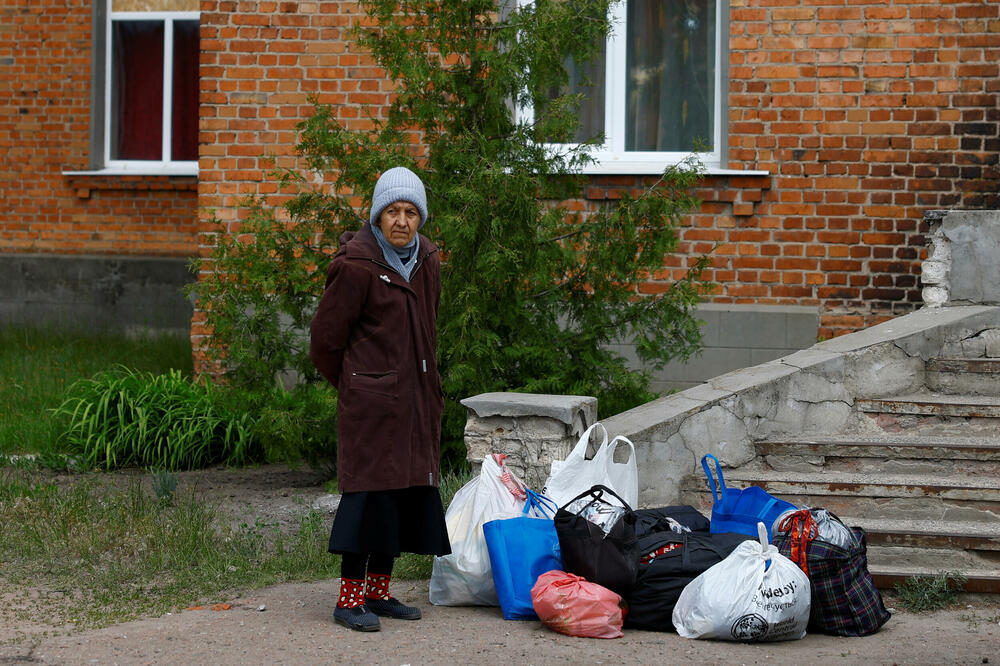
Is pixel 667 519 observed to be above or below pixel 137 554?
above

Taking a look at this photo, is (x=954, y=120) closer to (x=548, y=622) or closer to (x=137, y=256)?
(x=548, y=622)

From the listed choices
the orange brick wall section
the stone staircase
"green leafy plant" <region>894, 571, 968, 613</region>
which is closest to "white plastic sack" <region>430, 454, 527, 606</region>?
the stone staircase

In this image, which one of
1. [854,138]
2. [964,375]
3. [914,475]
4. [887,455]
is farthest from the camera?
[854,138]

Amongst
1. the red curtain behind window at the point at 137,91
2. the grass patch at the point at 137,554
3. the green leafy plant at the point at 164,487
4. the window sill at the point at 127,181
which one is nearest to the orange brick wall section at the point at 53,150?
the window sill at the point at 127,181

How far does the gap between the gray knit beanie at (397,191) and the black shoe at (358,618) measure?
154 cm

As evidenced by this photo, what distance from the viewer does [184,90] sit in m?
13.2

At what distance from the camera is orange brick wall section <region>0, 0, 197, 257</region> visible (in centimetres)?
1251

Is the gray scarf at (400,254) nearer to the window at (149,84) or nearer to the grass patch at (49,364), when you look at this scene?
the grass patch at (49,364)

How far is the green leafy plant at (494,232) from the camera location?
6500 mm

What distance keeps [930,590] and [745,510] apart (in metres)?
0.87

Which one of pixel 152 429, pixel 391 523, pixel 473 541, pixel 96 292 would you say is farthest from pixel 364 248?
pixel 96 292

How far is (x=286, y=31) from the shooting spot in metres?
9.09

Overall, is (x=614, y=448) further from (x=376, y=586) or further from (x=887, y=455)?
(x=887, y=455)

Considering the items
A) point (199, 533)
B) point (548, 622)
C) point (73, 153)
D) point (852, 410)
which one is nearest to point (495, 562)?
point (548, 622)
